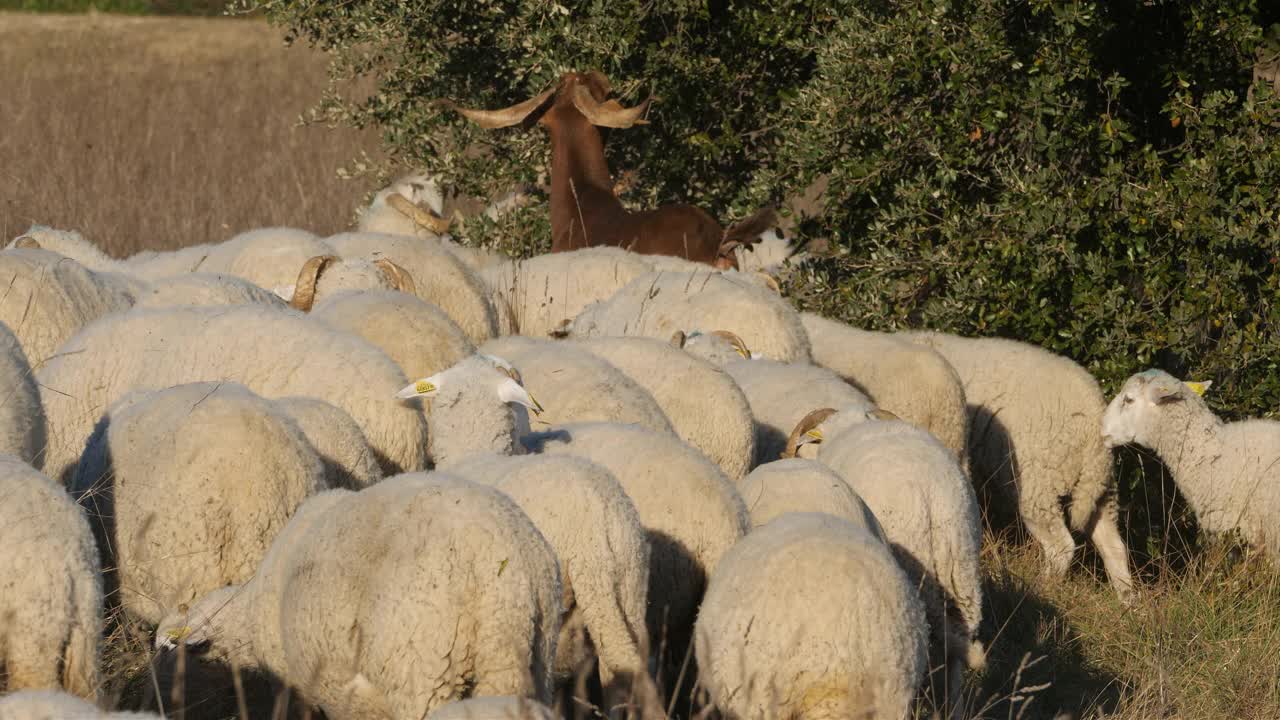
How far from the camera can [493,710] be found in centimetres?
322

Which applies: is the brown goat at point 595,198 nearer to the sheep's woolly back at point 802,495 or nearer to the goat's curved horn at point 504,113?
the goat's curved horn at point 504,113

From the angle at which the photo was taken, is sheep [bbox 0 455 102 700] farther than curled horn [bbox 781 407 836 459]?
No

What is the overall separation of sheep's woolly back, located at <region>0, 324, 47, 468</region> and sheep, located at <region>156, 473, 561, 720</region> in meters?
1.23

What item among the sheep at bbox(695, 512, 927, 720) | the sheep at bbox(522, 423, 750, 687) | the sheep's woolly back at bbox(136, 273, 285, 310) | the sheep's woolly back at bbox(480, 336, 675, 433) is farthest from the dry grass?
the sheep at bbox(695, 512, 927, 720)

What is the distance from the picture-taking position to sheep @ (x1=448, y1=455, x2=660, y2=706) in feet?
15.0

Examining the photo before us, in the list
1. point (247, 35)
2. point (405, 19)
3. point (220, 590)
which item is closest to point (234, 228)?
point (405, 19)

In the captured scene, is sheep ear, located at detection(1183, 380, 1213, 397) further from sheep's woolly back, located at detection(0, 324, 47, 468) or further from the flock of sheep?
sheep's woolly back, located at detection(0, 324, 47, 468)

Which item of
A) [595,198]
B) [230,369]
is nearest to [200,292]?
[230,369]

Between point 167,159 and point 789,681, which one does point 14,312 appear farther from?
point 167,159

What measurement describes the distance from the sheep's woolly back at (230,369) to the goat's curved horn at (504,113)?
3945mm

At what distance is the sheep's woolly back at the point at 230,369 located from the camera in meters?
5.74

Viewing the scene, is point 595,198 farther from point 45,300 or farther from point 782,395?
point 45,300

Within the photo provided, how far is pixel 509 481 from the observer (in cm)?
470

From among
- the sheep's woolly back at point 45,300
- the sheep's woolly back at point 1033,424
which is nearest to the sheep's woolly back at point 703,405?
the sheep's woolly back at point 1033,424
